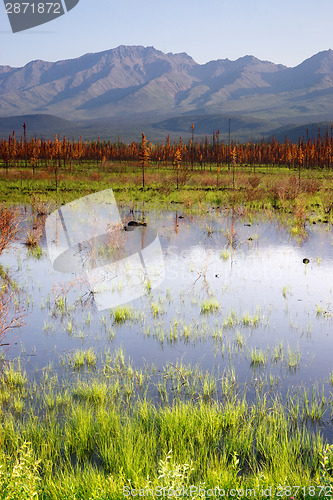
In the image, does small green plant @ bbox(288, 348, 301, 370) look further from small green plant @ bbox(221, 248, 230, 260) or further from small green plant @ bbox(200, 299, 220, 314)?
small green plant @ bbox(221, 248, 230, 260)

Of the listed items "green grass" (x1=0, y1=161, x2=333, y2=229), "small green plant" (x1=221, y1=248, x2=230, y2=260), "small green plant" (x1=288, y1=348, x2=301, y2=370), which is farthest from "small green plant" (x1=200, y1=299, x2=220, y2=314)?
"green grass" (x1=0, y1=161, x2=333, y2=229)

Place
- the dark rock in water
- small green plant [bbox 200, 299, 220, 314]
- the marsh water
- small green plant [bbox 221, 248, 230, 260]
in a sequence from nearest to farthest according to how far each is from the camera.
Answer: the marsh water < small green plant [bbox 200, 299, 220, 314] < small green plant [bbox 221, 248, 230, 260] < the dark rock in water

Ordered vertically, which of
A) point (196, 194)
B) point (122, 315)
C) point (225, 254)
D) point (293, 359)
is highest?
point (196, 194)

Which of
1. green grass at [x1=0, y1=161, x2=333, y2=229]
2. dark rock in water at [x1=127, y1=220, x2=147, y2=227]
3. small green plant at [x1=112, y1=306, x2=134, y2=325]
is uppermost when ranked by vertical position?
green grass at [x1=0, y1=161, x2=333, y2=229]

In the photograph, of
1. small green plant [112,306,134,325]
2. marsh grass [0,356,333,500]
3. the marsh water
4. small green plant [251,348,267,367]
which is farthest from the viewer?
small green plant [112,306,134,325]

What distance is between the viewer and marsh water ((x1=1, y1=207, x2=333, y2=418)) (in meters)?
7.64

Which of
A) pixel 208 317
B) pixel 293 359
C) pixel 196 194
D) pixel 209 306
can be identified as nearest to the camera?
pixel 293 359

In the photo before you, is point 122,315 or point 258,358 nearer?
point 258,358

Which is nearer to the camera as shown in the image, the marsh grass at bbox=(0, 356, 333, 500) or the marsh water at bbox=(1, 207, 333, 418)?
the marsh grass at bbox=(0, 356, 333, 500)

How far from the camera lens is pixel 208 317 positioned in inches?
385

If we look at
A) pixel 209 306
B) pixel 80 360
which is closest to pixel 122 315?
pixel 209 306

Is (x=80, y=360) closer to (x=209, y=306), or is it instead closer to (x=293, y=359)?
(x=293, y=359)

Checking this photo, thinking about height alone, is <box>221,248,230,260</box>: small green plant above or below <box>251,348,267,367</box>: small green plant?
above

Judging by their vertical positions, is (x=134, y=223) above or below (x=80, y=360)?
above
